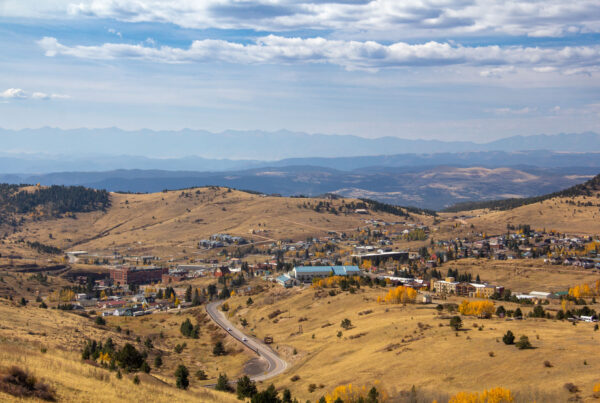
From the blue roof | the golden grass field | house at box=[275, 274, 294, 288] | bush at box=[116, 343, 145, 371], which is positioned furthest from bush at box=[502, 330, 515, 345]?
the blue roof

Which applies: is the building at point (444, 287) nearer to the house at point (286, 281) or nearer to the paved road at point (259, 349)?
the house at point (286, 281)

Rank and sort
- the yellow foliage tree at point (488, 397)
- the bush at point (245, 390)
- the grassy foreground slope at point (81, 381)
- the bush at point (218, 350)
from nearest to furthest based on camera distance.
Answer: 1. the grassy foreground slope at point (81, 381)
2. the yellow foliage tree at point (488, 397)
3. the bush at point (245, 390)
4. the bush at point (218, 350)

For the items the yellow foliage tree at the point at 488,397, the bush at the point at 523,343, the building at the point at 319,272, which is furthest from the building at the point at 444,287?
the yellow foliage tree at the point at 488,397

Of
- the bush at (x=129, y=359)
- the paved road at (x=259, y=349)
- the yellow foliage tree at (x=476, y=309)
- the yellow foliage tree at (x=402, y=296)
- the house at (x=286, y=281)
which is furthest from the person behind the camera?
the house at (x=286, y=281)

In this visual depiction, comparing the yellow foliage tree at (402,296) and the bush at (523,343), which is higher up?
the bush at (523,343)

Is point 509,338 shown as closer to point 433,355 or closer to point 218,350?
point 433,355

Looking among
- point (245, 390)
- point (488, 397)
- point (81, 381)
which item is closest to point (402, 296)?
point (245, 390)

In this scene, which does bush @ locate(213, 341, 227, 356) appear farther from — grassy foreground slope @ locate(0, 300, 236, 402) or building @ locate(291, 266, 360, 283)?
building @ locate(291, 266, 360, 283)
